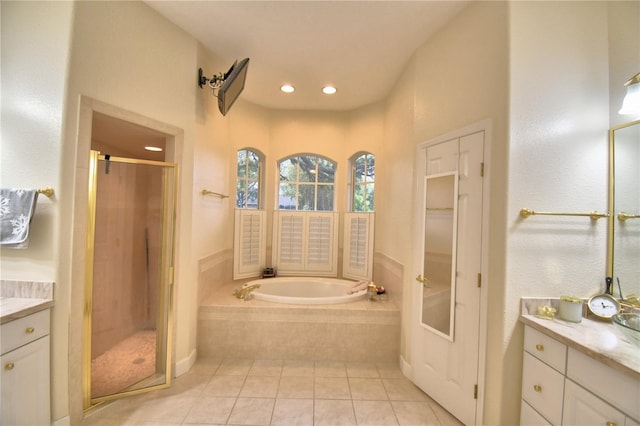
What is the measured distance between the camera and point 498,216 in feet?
5.15

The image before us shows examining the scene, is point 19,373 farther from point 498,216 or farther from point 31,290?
point 498,216

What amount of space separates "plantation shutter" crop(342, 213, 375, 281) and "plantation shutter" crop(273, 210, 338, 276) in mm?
164

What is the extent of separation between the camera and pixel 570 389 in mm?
1229

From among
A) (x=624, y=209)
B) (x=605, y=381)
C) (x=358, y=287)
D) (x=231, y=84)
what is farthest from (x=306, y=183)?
(x=605, y=381)

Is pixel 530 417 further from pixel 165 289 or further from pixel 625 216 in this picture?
pixel 165 289

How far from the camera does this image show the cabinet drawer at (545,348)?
1.28 meters

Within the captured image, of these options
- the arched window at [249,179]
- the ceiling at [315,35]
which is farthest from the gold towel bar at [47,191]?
the arched window at [249,179]

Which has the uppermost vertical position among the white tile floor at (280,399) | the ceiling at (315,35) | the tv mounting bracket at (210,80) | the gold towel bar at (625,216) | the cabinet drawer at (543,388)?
the ceiling at (315,35)

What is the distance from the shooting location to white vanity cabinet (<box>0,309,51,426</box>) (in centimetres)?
132

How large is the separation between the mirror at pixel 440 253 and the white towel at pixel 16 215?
2642mm

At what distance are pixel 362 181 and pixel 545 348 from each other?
2.76 meters

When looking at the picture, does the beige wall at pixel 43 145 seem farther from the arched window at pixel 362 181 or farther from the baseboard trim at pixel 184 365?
the arched window at pixel 362 181

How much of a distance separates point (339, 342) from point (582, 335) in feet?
5.93

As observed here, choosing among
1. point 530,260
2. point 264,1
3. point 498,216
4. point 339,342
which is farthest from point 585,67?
point 339,342
